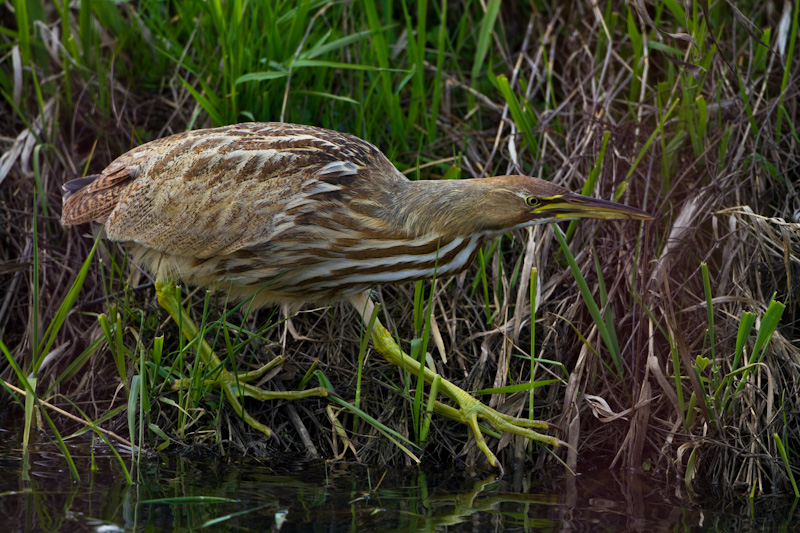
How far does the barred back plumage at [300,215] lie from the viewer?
9.24 feet

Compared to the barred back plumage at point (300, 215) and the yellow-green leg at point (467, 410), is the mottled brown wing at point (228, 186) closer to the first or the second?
the barred back plumage at point (300, 215)

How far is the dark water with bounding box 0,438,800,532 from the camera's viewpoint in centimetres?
221

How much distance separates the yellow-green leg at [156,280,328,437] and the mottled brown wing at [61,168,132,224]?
0.29 metres

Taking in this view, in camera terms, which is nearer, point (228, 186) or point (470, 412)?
point (470, 412)

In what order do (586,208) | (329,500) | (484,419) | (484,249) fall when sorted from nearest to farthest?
(329,500) → (586,208) → (484,419) → (484,249)

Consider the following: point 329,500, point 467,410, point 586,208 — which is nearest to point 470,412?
point 467,410

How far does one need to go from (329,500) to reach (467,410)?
0.53m

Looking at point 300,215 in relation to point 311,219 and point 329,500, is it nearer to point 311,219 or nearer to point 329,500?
point 311,219

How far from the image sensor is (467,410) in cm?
274

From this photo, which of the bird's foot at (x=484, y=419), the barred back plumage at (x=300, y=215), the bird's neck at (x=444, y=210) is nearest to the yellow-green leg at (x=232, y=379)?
the barred back plumage at (x=300, y=215)

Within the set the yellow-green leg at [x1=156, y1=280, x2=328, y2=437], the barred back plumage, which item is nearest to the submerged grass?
the yellow-green leg at [x1=156, y1=280, x2=328, y2=437]

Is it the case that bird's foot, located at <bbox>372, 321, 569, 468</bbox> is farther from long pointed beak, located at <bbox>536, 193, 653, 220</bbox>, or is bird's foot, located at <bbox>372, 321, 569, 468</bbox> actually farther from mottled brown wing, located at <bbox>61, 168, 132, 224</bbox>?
mottled brown wing, located at <bbox>61, 168, 132, 224</bbox>

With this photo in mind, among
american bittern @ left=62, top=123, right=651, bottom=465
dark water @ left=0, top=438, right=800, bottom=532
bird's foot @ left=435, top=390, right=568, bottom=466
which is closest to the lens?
dark water @ left=0, top=438, right=800, bottom=532

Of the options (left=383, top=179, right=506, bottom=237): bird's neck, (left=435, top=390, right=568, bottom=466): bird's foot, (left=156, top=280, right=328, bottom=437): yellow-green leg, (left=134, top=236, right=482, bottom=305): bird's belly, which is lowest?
(left=435, top=390, right=568, bottom=466): bird's foot
